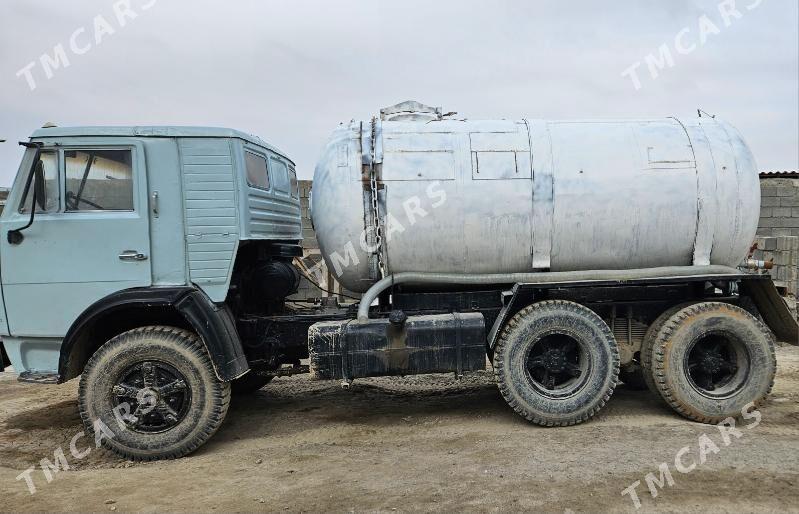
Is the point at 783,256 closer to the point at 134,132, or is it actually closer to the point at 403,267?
the point at 403,267

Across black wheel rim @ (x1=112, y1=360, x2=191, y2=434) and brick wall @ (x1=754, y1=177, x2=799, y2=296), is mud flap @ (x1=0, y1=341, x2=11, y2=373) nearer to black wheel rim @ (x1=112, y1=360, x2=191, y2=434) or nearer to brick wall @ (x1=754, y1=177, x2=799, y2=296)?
black wheel rim @ (x1=112, y1=360, x2=191, y2=434)

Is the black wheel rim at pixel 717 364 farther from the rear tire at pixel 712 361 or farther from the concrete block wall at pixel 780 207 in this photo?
the concrete block wall at pixel 780 207

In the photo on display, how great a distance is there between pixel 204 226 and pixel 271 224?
2.63 feet

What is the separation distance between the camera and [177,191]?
4926mm

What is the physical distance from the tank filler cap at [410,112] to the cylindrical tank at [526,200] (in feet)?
0.87

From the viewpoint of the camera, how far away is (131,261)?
4.85 m

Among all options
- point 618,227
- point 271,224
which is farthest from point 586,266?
point 271,224

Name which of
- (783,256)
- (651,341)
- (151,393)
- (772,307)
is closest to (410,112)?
(651,341)

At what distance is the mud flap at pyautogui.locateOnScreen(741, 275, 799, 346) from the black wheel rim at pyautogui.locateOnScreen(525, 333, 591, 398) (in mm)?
1709

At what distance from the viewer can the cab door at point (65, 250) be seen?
4812 millimetres

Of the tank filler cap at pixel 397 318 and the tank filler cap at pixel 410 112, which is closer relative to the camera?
the tank filler cap at pixel 397 318

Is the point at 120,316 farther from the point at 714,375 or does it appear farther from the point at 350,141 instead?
the point at 714,375

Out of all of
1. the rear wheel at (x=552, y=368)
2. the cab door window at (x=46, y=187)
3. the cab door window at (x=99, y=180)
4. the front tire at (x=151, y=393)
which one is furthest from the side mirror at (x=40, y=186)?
the rear wheel at (x=552, y=368)

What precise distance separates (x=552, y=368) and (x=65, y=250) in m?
4.28
